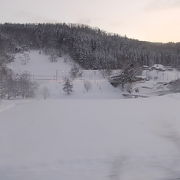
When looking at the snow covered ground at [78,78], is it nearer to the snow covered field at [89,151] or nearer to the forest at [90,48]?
the forest at [90,48]

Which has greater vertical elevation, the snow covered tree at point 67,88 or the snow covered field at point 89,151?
the snow covered field at point 89,151

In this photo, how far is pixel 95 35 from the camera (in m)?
197

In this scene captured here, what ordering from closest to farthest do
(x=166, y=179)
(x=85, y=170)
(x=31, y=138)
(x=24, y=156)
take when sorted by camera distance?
(x=166, y=179)
(x=85, y=170)
(x=24, y=156)
(x=31, y=138)

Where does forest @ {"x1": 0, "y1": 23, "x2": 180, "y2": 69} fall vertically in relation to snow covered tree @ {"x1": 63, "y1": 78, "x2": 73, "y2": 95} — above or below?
above

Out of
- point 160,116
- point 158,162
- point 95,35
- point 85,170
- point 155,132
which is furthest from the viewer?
point 95,35

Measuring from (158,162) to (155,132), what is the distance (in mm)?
6706

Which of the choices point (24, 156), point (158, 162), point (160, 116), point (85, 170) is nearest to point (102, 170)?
point (85, 170)

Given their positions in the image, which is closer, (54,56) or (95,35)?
(54,56)

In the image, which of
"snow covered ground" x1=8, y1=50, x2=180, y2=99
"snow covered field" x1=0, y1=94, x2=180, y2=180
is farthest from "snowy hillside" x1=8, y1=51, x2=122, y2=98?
"snow covered field" x1=0, y1=94, x2=180, y2=180

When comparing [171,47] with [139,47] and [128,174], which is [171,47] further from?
[128,174]

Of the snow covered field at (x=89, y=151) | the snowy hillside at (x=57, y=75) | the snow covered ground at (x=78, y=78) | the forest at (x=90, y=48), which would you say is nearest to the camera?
the snow covered field at (x=89, y=151)

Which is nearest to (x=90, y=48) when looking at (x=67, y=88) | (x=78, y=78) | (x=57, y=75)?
(x=57, y=75)

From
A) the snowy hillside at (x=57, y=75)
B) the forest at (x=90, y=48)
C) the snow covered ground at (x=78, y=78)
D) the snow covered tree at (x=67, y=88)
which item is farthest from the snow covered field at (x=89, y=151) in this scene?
the forest at (x=90, y=48)

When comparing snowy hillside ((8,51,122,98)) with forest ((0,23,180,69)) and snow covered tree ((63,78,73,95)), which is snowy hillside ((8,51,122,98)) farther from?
forest ((0,23,180,69))
